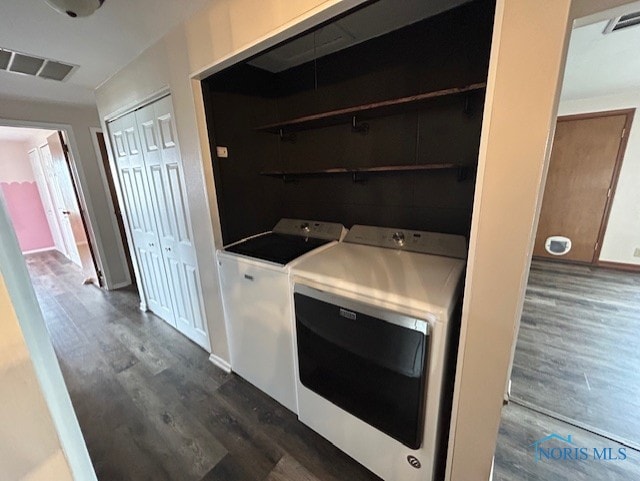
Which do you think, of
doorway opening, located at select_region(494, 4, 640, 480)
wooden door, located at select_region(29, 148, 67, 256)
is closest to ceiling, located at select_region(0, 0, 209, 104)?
doorway opening, located at select_region(494, 4, 640, 480)

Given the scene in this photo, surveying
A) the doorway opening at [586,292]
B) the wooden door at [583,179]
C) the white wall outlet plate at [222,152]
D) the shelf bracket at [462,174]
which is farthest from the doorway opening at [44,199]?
the wooden door at [583,179]

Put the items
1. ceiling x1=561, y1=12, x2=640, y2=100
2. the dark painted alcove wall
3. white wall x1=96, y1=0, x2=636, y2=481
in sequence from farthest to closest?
ceiling x1=561, y1=12, x2=640, y2=100 → the dark painted alcove wall → white wall x1=96, y1=0, x2=636, y2=481

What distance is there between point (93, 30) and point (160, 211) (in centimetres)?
121

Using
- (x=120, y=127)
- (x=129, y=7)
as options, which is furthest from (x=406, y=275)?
(x=120, y=127)

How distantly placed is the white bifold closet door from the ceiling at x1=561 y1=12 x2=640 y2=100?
2933 millimetres

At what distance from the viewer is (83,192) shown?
330 centimetres

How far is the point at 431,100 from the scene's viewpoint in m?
→ 1.36

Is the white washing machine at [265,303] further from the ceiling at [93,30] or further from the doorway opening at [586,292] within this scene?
the ceiling at [93,30]

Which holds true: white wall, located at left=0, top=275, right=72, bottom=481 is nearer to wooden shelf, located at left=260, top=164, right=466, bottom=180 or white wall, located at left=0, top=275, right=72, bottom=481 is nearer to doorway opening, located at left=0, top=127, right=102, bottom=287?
wooden shelf, located at left=260, top=164, right=466, bottom=180

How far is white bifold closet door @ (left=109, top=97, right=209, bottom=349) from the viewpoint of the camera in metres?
2.00

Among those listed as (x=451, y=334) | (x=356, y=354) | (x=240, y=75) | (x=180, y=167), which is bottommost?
(x=356, y=354)

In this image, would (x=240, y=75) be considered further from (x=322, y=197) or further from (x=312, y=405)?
(x=312, y=405)

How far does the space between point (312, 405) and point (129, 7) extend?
2301mm

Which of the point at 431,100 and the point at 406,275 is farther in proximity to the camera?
the point at 431,100
